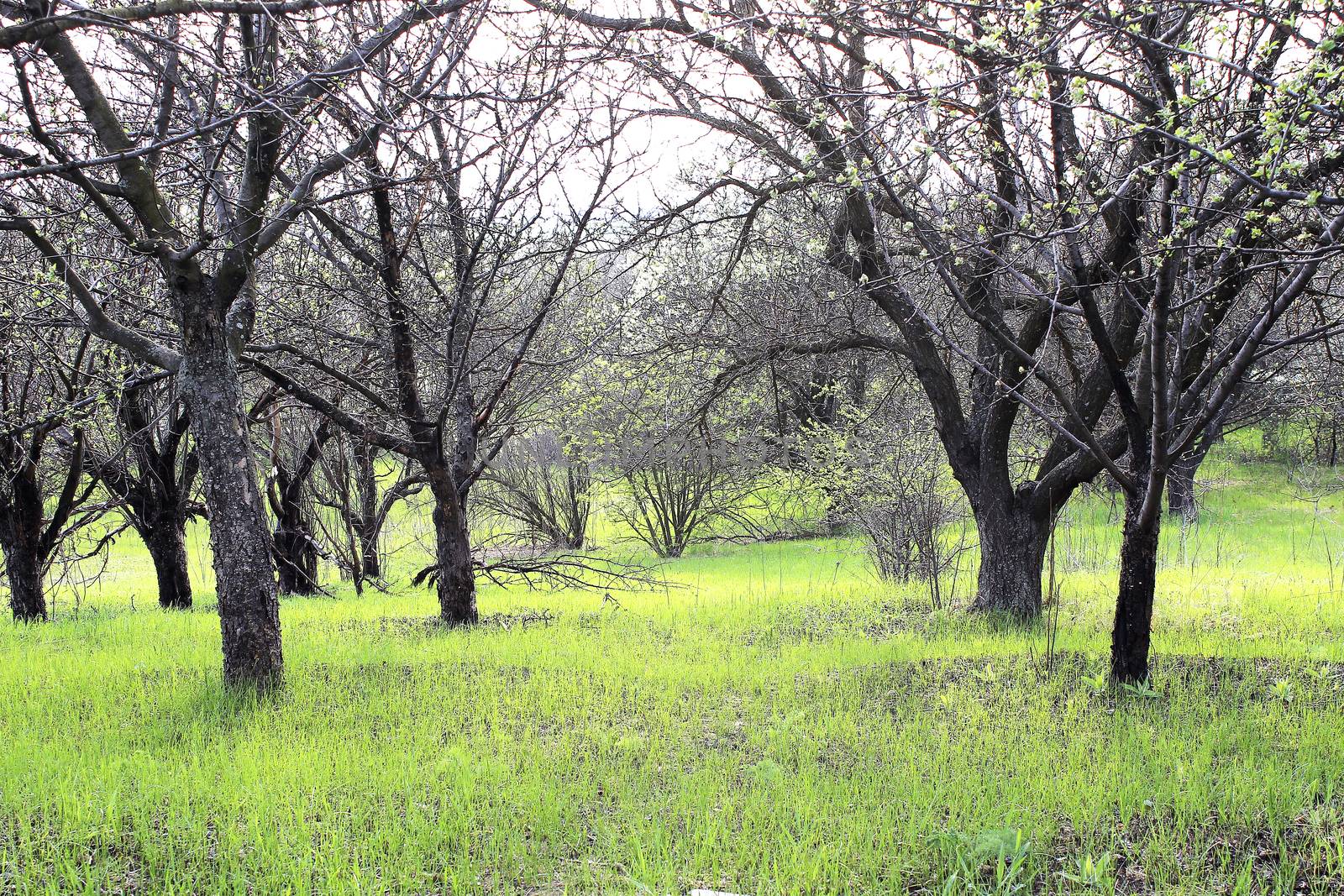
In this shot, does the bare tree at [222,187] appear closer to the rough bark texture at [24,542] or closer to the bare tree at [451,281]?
the bare tree at [451,281]

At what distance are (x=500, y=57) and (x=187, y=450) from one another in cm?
708

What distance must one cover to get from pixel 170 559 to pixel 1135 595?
10.9m

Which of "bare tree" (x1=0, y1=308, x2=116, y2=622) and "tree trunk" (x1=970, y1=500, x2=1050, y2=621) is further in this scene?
"bare tree" (x1=0, y1=308, x2=116, y2=622)

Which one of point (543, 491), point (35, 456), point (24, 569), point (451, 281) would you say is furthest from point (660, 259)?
point (543, 491)

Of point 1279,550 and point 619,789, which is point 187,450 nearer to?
point 619,789

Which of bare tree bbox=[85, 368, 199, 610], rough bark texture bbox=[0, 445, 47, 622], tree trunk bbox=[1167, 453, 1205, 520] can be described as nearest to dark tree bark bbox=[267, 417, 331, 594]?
bare tree bbox=[85, 368, 199, 610]

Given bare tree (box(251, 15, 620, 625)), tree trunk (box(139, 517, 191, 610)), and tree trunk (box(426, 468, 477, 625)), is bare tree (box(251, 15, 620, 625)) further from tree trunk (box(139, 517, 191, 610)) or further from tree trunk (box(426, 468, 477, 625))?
tree trunk (box(139, 517, 191, 610))

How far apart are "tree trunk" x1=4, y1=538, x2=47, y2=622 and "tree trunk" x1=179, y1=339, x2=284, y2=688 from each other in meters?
5.79

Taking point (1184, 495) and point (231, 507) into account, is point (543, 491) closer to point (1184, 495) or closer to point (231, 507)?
point (1184, 495)

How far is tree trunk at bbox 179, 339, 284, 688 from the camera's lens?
5.57 metres

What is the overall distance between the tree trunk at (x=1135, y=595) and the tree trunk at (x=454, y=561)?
5.74 metres

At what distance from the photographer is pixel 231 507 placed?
5.58m

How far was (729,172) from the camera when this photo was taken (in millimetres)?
7781

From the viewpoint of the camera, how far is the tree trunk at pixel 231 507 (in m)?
5.57
